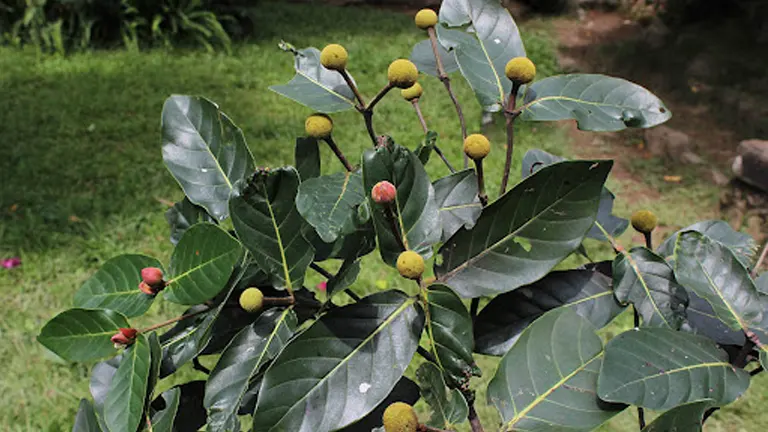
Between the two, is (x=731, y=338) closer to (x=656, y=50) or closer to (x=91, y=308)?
(x=91, y=308)

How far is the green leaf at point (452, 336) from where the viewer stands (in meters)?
0.52

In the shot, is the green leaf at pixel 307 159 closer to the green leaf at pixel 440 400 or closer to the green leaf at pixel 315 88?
the green leaf at pixel 315 88

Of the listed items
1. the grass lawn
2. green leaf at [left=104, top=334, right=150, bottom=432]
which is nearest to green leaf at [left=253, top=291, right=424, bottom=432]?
green leaf at [left=104, top=334, right=150, bottom=432]

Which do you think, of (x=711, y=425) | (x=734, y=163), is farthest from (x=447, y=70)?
(x=734, y=163)

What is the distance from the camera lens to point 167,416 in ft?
1.92

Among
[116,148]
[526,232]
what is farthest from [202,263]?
[116,148]

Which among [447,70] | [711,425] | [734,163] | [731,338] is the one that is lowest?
[711,425]

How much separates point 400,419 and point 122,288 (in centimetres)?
36

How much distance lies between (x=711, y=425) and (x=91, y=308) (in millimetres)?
2151

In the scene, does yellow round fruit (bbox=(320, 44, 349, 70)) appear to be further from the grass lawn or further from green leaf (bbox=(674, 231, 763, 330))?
the grass lawn

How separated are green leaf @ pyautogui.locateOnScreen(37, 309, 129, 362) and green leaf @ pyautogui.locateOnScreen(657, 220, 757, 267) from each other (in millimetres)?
564

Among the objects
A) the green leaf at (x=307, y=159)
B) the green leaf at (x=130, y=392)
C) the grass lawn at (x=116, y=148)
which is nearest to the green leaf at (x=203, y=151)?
the green leaf at (x=307, y=159)

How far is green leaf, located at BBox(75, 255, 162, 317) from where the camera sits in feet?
2.20

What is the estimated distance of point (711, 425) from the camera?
219 cm
